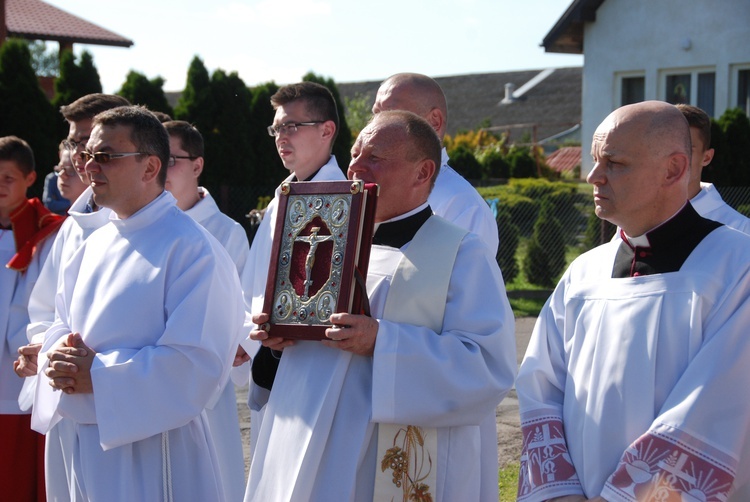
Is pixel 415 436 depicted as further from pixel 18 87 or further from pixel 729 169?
pixel 729 169

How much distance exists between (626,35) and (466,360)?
20040 millimetres

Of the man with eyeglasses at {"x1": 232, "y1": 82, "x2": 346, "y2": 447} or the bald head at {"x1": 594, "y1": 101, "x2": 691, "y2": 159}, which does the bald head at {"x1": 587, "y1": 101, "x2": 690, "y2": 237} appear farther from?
the man with eyeglasses at {"x1": 232, "y1": 82, "x2": 346, "y2": 447}

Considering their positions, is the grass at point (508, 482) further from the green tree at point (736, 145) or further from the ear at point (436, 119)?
the green tree at point (736, 145)

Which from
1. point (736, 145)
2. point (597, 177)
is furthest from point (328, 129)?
point (736, 145)

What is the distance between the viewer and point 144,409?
3.74 meters

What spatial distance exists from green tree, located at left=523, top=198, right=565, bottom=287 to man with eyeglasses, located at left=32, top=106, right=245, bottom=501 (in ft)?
36.9

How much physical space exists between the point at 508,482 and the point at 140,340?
310 cm

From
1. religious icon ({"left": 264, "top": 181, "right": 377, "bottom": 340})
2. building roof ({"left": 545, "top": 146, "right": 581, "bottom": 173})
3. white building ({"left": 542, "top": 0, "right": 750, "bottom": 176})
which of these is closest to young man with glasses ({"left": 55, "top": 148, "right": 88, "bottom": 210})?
religious icon ({"left": 264, "top": 181, "right": 377, "bottom": 340})

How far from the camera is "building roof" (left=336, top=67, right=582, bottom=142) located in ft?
156

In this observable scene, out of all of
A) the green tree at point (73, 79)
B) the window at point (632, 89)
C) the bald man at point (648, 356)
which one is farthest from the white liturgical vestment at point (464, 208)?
the window at point (632, 89)

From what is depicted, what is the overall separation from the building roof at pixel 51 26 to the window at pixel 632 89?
46.5ft

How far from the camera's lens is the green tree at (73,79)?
50.8 ft

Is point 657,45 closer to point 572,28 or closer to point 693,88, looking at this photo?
point 693,88

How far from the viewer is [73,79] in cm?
1555
